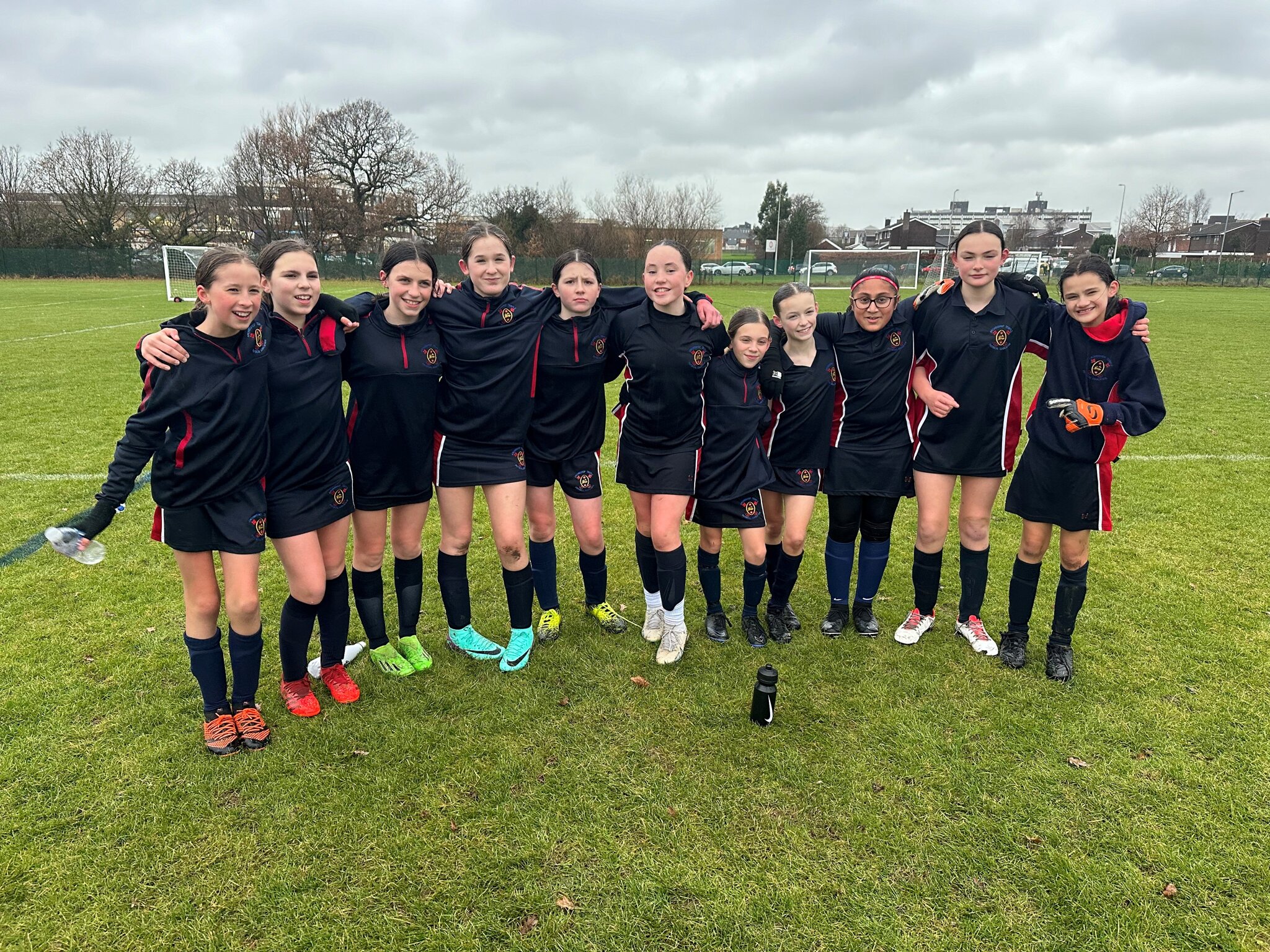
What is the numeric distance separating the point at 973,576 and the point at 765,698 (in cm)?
160

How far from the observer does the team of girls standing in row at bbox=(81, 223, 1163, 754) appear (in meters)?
3.12

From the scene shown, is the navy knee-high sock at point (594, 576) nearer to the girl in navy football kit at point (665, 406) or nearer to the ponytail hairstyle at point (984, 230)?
the girl in navy football kit at point (665, 406)

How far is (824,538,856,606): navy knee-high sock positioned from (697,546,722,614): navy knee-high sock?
635 millimetres

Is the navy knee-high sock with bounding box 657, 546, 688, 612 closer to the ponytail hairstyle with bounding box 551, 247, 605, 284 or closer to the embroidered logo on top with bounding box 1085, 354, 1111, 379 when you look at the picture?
the ponytail hairstyle with bounding box 551, 247, 605, 284

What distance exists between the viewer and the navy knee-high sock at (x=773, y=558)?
419 cm

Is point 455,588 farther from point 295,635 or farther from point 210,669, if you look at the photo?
A: point 210,669

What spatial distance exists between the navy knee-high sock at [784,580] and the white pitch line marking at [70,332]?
17010 mm

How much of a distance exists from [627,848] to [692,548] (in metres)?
3.01

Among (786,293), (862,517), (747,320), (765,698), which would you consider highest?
(786,293)

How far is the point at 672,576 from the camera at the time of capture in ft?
12.8

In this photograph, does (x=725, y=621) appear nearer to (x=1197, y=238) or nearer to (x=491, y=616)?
(x=491, y=616)

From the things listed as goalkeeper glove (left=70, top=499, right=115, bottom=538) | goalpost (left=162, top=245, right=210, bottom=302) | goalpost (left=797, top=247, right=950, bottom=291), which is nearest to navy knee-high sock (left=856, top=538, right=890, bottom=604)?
goalkeeper glove (left=70, top=499, right=115, bottom=538)

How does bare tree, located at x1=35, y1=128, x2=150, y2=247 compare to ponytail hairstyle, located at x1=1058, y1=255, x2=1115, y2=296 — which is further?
bare tree, located at x1=35, y1=128, x2=150, y2=247

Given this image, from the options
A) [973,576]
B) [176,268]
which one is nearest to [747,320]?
[973,576]
